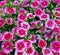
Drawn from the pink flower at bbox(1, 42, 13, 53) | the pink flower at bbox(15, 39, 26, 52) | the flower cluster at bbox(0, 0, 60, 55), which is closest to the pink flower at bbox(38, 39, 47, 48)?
the flower cluster at bbox(0, 0, 60, 55)

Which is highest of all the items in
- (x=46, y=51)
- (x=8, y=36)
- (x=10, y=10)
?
(x=10, y=10)

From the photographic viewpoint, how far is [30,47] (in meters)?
2.04

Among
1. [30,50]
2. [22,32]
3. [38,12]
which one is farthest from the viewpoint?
[38,12]

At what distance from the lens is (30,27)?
227cm

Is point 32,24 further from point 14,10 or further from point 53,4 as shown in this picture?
point 53,4

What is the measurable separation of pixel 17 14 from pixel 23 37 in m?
0.39

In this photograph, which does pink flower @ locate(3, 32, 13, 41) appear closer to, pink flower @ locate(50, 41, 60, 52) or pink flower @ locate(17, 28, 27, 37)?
pink flower @ locate(17, 28, 27, 37)

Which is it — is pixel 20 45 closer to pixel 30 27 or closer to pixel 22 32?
pixel 22 32

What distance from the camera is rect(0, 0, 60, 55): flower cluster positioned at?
6.73ft

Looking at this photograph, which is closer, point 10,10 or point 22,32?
point 22,32

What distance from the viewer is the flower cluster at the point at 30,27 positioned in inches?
80.8

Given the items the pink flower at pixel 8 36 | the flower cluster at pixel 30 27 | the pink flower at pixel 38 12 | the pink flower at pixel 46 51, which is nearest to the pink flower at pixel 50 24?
the flower cluster at pixel 30 27

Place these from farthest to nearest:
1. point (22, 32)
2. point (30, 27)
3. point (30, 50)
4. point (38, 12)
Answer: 1. point (38, 12)
2. point (30, 27)
3. point (22, 32)
4. point (30, 50)

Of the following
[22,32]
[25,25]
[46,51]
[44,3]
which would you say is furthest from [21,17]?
[46,51]
